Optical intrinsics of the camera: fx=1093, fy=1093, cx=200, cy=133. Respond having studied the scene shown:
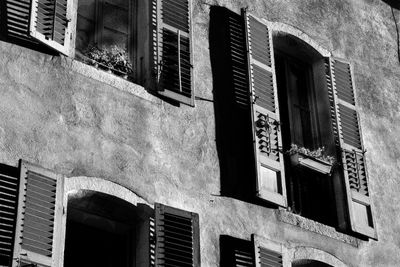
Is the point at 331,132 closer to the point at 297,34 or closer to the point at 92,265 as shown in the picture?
the point at 297,34

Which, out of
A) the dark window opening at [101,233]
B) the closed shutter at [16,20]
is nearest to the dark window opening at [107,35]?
the closed shutter at [16,20]

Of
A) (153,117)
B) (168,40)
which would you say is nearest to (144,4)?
(168,40)

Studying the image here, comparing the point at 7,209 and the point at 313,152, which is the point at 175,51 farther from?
the point at 7,209

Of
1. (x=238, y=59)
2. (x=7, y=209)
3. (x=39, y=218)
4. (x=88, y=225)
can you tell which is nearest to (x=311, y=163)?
(x=238, y=59)

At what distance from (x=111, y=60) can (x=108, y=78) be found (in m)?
0.44

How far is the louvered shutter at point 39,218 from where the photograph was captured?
863cm

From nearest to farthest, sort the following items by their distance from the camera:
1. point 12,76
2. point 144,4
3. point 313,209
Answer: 1. point 12,76
2. point 144,4
3. point 313,209

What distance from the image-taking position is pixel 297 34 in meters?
12.7

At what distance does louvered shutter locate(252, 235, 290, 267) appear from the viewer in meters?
10.4

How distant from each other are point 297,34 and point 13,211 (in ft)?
16.6

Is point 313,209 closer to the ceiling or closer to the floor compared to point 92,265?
closer to the ceiling

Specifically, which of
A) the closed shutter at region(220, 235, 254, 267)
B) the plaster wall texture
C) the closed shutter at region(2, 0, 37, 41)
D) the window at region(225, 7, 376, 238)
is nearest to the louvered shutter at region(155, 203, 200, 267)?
the plaster wall texture

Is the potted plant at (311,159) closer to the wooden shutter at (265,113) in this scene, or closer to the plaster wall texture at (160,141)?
the wooden shutter at (265,113)

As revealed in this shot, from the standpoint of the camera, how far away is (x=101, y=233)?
10.0 m
